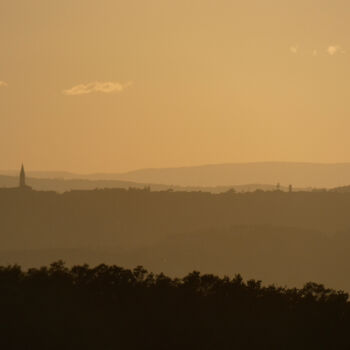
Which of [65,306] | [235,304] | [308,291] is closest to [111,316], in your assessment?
[65,306]

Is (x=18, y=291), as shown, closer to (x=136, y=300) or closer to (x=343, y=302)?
(x=136, y=300)

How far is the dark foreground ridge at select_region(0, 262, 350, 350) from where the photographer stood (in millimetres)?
56500

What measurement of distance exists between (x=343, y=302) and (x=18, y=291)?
58.0 feet

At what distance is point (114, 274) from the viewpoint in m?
64.7

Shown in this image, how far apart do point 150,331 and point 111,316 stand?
→ 9.60 feet

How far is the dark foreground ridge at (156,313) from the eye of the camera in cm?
5650

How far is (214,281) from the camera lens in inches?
2564

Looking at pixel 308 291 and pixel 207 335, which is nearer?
pixel 207 335

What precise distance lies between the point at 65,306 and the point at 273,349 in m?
11.3

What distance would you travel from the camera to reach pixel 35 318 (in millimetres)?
57656

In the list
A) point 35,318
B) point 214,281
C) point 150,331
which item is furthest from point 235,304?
point 35,318

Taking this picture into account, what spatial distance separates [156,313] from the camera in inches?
2359

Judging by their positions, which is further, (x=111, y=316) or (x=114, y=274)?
(x=114, y=274)

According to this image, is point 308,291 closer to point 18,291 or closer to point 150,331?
point 150,331
